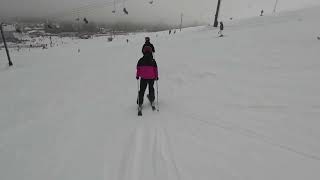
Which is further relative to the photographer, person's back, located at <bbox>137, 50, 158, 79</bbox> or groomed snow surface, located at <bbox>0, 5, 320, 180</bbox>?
person's back, located at <bbox>137, 50, 158, 79</bbox>

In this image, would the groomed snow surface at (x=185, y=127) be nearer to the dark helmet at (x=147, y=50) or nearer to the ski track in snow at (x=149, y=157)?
the ski track in snow at (x=149, y=157)

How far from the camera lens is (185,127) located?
7746mm

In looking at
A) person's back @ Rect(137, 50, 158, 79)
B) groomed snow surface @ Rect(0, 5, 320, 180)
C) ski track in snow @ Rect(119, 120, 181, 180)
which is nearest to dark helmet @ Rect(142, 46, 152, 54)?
person's back @ Rect(137, 50, 158, 79)

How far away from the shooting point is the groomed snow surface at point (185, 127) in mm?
5605

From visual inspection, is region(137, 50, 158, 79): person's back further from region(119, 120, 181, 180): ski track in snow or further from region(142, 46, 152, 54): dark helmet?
region(119, 120, 181, 180): ski track in snow

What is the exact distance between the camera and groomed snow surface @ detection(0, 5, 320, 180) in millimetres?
5605

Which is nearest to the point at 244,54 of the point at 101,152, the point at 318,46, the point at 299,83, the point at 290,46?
the point at 290,46

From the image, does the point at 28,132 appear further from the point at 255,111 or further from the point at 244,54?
the point at 244,54

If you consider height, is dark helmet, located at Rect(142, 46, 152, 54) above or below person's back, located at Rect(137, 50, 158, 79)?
above

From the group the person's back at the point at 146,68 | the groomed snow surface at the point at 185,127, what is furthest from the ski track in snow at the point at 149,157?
the person's back at the point at 146,68

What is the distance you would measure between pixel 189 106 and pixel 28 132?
5445 millimetres

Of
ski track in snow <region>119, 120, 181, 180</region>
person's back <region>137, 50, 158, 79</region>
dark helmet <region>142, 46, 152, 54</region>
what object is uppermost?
dark helmet <region>142, 46, 152, 54</region>

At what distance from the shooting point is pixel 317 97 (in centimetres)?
828

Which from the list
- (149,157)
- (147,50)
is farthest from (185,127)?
(147,50)
